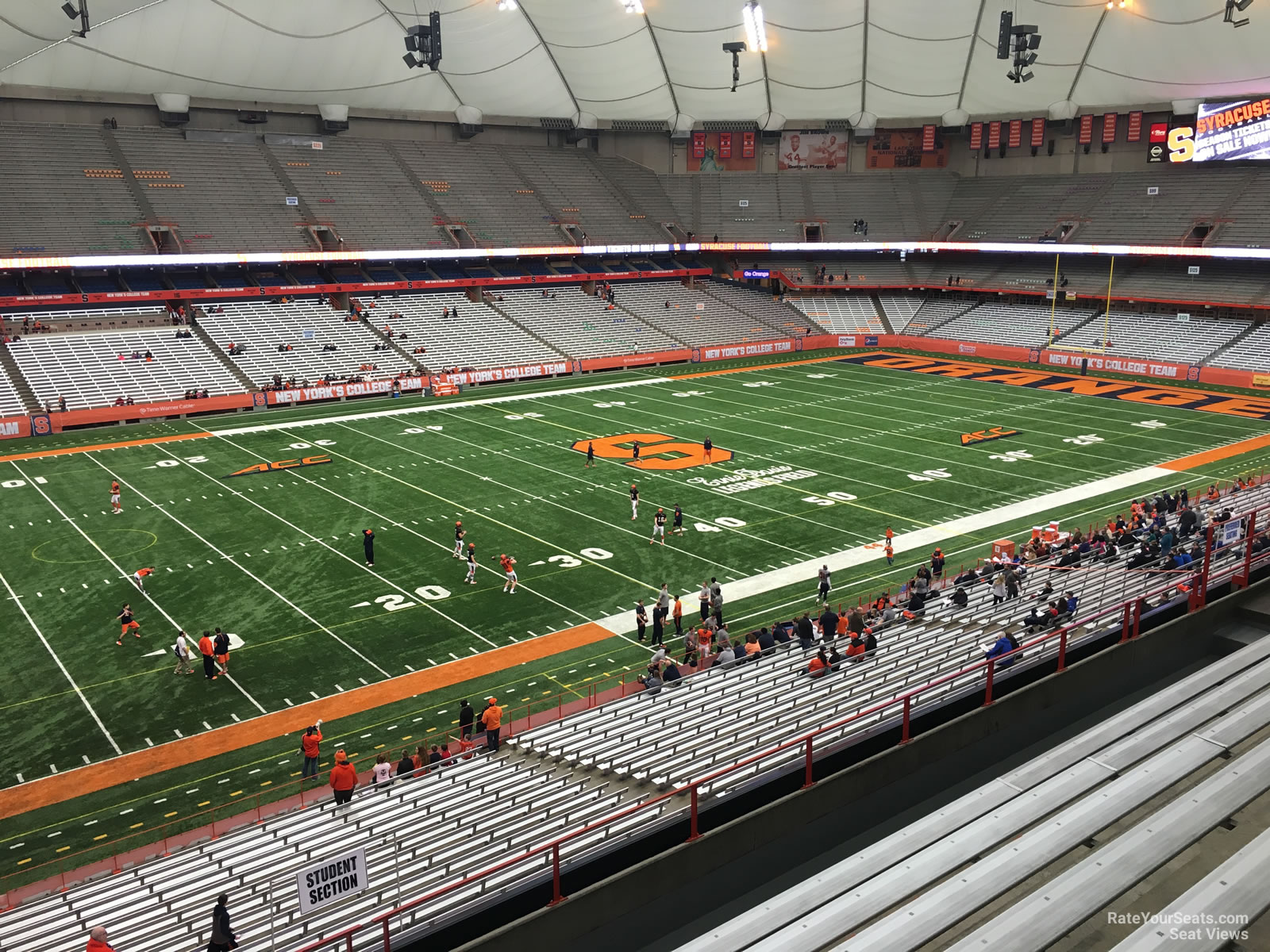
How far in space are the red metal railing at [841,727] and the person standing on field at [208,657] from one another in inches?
477

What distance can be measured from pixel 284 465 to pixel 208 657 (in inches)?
711

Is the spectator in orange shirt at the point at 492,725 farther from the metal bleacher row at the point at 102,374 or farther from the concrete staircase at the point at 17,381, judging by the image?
the concrete staircase at the point at 17,381

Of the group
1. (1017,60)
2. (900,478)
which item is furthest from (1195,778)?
(1017,60)

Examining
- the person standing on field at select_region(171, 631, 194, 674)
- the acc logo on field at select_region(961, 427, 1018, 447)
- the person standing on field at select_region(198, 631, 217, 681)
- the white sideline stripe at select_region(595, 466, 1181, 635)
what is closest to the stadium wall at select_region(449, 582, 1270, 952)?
the white sideline stripe at select_region(595, 466, 1181, 635)

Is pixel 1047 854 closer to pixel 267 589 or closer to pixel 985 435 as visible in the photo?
pixel 267 589

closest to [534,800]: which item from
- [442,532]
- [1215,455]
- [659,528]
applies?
[659,528]

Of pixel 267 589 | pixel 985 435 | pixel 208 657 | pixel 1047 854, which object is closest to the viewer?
pixel 1047 854

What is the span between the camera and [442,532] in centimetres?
2917

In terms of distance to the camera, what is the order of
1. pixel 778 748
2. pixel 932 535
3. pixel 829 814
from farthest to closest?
pixel 932 535 → pixel 829 814 → pixel 778 748

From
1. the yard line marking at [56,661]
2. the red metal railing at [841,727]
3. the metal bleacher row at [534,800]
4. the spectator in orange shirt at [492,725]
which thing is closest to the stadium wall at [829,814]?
the red metal railing at [841,727]

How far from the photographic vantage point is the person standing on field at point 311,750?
1574cm

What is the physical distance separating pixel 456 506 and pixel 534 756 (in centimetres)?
1798

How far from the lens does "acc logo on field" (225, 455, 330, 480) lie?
118ft

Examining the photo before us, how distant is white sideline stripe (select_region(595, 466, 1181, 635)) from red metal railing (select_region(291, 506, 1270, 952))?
10.3 metres
